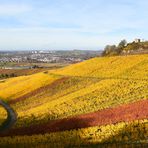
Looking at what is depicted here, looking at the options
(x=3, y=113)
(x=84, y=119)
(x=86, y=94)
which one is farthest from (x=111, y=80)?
(x=84, y=119)

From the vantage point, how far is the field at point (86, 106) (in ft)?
142

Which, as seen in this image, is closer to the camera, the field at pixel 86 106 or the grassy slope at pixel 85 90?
the field at pixel 86 106

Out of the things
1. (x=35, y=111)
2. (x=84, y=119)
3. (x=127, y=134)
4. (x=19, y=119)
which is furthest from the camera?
(x=35, y=111)

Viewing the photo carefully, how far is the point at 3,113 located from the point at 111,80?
23417mm

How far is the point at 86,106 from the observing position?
227 ft

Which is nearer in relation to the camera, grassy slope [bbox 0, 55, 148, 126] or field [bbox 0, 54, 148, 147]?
field [bbox 0, 54, 148, 147]

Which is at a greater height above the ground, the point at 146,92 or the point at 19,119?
the point at 146,92

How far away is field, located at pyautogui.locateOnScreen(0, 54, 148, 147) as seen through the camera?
43219mm

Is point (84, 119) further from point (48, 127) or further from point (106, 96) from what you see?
point (106, 96)

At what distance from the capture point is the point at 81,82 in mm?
97625

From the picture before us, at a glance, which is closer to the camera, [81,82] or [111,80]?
[111,80]

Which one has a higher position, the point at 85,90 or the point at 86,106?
the point at 85,90

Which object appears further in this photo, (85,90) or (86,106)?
(85,90)

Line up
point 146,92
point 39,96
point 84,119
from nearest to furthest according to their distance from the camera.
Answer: point 84,119, point 146,92, point 39,96
